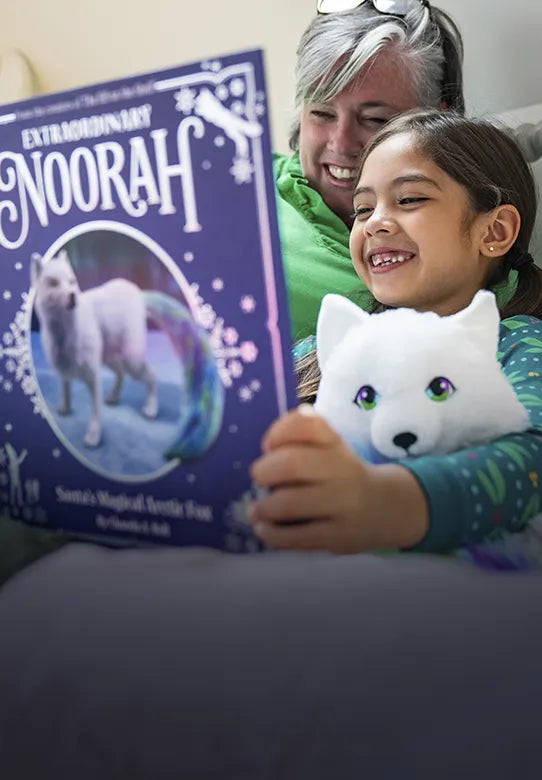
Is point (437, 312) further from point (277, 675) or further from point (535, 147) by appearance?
point (277, 675)

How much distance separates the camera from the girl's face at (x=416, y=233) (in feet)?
3.24

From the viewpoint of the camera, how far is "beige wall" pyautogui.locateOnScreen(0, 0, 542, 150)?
145 cm

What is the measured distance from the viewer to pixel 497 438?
713 mm

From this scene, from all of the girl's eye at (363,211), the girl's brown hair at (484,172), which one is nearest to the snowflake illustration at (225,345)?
the girl's brown hair at (484,172)

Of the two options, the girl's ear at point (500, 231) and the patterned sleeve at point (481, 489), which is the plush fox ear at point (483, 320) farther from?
the girl's ear at point (500, 231)

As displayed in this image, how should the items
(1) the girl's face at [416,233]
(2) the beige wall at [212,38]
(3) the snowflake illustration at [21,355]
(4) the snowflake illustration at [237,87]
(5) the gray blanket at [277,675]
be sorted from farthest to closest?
(2) the beige wall at [212,38]
(1) the girl's face at [416,233]
(3) the snowflake illustration at [21,355]
(4) the snowflake illustration at [237,87]
(5) the gray blanket at [277,675]

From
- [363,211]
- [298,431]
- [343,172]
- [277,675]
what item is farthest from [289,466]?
[343,172]

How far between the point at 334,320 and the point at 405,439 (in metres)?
0.14

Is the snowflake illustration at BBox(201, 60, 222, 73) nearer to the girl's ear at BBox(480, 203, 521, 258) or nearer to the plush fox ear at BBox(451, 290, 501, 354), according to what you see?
the plush fox ear at BBox(451, 290, 501, 354)

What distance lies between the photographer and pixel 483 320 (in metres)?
0.76

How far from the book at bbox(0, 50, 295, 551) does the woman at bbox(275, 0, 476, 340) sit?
2.10 ft

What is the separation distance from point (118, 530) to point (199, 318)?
0.18m

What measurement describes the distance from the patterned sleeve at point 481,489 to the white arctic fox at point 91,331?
0.21m

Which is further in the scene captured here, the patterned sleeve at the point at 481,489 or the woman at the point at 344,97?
the woman at the point at 344,97
